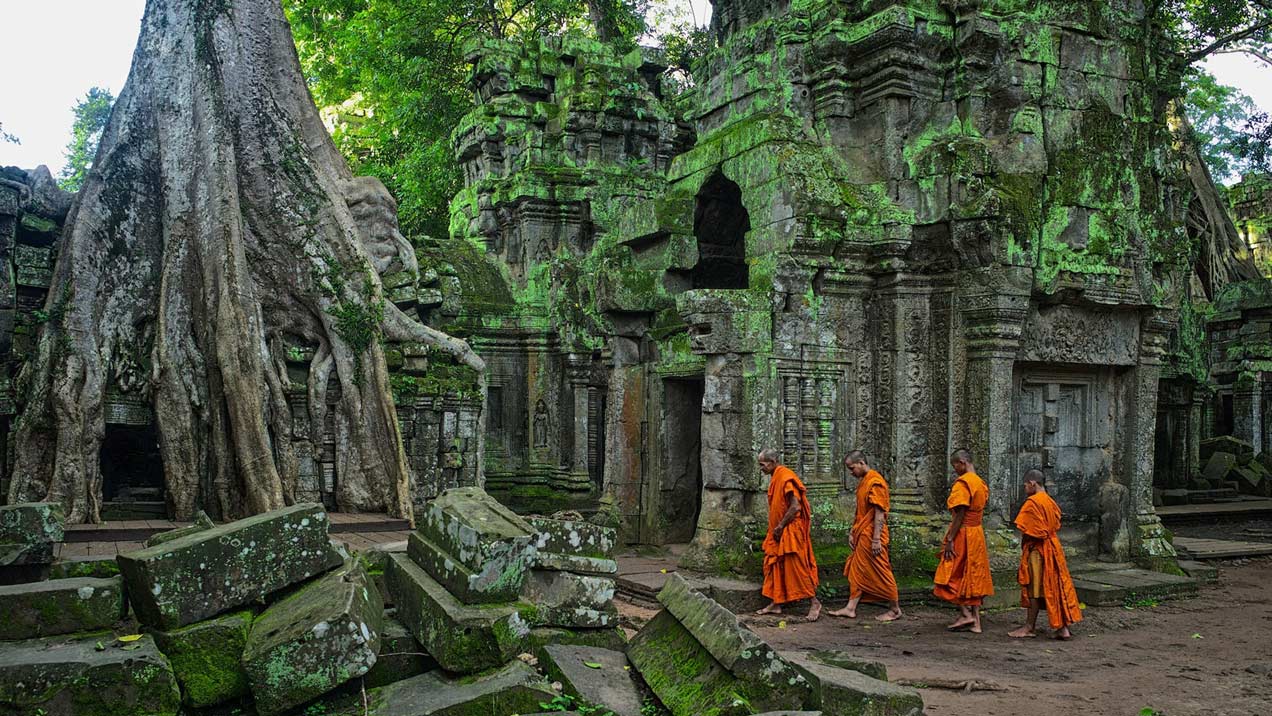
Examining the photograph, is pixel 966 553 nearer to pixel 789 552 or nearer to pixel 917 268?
pixel 789 552

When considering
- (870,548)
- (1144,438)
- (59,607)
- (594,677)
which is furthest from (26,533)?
(1144,438)

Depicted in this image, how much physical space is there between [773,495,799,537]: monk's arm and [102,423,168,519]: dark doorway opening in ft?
16.2

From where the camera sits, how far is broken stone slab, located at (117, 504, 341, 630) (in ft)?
15.3

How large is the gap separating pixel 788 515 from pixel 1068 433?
3486mm

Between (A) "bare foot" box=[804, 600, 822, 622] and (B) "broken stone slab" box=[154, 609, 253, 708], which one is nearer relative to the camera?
(B) "broken stone slab" box=[154, 609, 253, 708]

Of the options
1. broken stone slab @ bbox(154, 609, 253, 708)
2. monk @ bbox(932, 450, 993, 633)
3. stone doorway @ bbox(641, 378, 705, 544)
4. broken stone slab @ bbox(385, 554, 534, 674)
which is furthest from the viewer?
stone doorway @ bbox(641, 378, 705, 544)

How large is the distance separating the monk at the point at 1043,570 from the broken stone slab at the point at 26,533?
259 inches

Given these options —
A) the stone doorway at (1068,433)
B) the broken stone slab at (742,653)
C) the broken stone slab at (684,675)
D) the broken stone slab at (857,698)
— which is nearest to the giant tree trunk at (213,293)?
the broken stone slab at (684,675)

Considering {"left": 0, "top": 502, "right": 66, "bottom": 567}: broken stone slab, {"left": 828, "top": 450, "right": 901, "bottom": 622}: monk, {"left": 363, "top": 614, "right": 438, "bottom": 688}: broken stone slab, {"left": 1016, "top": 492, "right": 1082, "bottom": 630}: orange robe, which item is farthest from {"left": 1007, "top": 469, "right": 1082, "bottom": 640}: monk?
{"left": 0, "top": 502, "right": 66, "bottom": 567}: broken stone slab

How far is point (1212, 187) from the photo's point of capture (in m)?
23.1

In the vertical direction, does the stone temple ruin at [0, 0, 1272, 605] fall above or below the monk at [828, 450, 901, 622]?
above

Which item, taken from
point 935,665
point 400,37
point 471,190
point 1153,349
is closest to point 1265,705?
point 935,665

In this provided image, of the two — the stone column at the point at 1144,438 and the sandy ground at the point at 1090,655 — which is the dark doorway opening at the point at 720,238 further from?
the sandy ground at the point at 1090,655

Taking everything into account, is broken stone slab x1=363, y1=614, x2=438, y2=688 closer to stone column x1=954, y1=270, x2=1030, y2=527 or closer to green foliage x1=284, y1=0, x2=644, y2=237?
stone column x1=954, y1=270, x2=1030, y2=527
